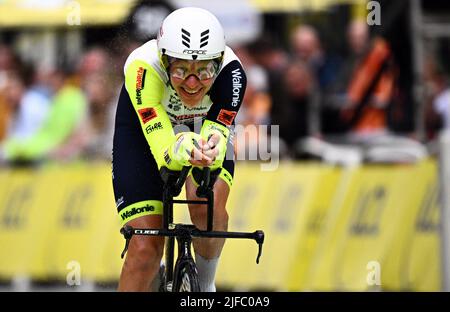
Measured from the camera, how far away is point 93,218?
1720 cm

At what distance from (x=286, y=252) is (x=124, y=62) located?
5148mm

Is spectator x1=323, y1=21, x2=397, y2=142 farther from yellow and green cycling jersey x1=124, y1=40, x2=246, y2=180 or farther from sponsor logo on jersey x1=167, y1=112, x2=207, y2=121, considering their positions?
yellow and green cycling jersey x1=124, y1=40, x2=246, y2=180

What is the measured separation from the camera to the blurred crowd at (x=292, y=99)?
1594 centimetres

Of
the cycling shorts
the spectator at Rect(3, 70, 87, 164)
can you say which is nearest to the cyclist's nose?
the cycling shorts

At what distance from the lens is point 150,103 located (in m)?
10.0

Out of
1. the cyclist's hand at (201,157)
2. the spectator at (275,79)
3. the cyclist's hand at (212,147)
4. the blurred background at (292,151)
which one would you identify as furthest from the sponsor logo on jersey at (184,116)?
the spectator at (275,79)

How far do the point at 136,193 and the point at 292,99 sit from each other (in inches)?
258

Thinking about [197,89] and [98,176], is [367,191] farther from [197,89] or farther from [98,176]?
[197,89]

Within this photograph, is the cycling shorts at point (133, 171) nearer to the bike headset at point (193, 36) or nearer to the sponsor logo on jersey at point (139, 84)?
the sponsor logo on jersey at point (139, 84)

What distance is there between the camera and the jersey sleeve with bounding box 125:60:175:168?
32.7ft

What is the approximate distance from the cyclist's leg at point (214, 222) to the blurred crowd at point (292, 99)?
4.59m

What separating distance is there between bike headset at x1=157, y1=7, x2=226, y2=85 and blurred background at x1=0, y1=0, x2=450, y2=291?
4153 mm

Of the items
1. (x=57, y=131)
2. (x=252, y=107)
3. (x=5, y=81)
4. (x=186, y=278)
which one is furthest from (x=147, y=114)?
(x=5, y=81)
